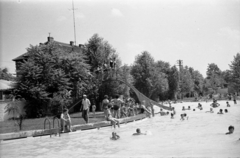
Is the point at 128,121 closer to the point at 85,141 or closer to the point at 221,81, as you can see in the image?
the point at 85,141

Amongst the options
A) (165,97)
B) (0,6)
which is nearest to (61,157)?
(0,6)

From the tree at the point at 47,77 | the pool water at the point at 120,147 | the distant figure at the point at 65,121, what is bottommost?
the pool water at the point at 120,147

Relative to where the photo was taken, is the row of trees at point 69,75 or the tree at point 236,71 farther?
the tree at point 236,71

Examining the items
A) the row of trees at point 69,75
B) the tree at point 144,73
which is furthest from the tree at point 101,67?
the tree at point 144,73

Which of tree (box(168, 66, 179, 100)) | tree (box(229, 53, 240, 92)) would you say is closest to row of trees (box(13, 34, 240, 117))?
tree (box(229, 53, 240, 92))

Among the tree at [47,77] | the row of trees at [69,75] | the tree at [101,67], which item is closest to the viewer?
the tree at [47,77]

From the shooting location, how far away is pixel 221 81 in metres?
94.7

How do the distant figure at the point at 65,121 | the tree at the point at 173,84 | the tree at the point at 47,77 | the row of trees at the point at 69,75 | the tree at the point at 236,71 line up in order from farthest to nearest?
1. the tree at the point at 173,84
2. the tree at the point at 236,71
3. the row of trees at the point at 69,75
4. the tree at the point at 47,77
5. the distant figure at the point at 65,121

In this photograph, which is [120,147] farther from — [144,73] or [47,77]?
[144,73]

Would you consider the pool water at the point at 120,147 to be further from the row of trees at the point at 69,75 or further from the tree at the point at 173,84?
the tree at the point at 173,84

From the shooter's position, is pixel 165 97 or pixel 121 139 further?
pixel 165 97

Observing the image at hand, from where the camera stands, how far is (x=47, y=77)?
3275cm

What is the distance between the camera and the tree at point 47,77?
31.3 m

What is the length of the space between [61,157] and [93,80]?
34.7 m
